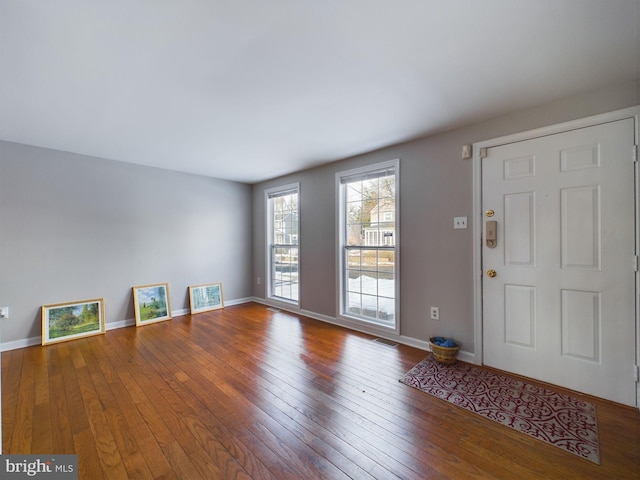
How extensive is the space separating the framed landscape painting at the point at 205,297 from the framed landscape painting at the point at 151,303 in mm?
384

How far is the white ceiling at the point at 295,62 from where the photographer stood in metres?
1.37

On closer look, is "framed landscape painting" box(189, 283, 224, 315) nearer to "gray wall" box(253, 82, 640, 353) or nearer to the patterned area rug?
"gray wall" box(253, 82, 640, 353)

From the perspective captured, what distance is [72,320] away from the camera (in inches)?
133

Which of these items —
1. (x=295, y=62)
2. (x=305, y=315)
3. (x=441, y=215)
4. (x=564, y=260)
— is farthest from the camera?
(x=305, y=315)

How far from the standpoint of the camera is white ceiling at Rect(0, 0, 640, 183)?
1369mm

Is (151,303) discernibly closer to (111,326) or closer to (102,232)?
(111,326)

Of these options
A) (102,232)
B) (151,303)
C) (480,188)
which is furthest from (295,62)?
(151,303)

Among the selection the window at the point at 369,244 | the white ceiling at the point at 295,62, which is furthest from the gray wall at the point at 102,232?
the window at the point at 369,244

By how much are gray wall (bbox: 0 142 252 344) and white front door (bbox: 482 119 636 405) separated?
4177mm

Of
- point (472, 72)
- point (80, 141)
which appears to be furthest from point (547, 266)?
point (80, 141)

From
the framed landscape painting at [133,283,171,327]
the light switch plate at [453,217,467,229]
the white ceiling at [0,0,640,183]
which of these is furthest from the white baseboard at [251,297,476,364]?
the white ceiling at [0,0,640,183]

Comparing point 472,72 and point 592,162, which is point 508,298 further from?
point 472,72

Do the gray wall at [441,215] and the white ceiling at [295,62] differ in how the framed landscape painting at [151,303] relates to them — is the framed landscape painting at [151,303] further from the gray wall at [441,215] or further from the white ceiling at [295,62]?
the gray wall at [441,215]

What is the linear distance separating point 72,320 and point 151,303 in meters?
0.88
